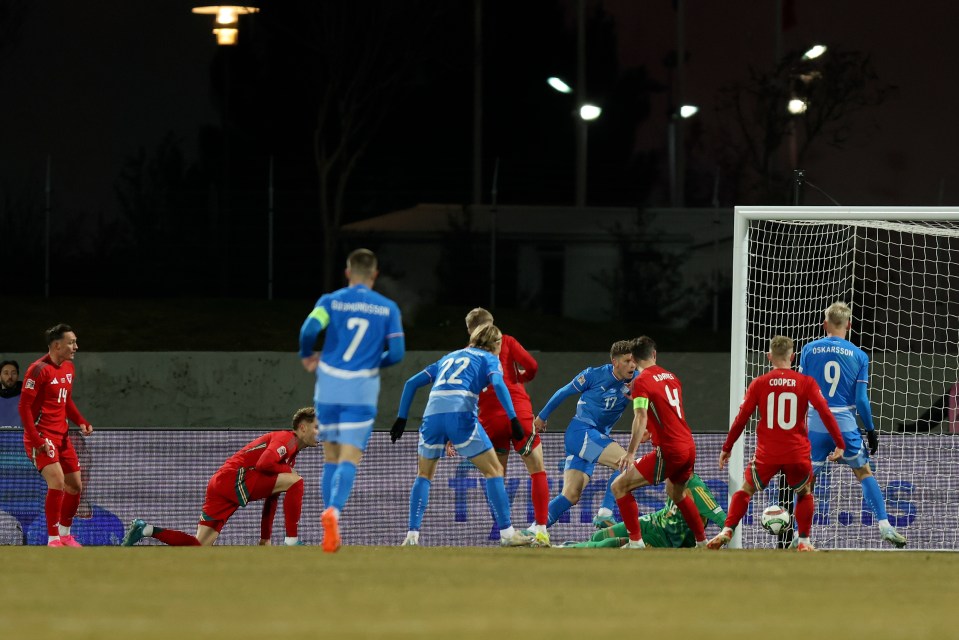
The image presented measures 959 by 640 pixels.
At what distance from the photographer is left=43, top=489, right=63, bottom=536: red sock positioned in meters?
11.9

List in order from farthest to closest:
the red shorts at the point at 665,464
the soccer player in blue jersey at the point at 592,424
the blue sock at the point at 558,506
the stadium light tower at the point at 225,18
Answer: the stadium light tower at the point at 225,18
the soccer player in blue jersey at the point at 592,424
the blue sock at the point at 558,506
the red shorts at the point at 665,464

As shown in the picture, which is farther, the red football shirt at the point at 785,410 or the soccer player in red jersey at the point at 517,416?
the soccer player in red jersey at the point at 517,416

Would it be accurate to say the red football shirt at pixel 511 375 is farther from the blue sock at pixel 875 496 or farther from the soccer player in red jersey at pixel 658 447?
the blue sock at pixel 875 496

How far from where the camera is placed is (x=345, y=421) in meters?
8.74

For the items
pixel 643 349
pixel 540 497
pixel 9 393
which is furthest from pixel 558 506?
pixel 9 393

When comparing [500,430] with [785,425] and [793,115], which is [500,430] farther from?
[793,115]

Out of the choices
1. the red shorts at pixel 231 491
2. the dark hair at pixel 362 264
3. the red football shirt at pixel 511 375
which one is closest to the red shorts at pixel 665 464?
the red football shirt at pixel 511 375

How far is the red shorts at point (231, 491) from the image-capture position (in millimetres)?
12086

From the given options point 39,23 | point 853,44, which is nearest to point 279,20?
point 39,23

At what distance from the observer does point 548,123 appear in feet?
88.6

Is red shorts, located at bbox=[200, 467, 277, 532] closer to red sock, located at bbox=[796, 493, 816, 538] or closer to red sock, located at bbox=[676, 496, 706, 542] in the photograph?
red sock, located at bbox=[676, 496, 706, 542]

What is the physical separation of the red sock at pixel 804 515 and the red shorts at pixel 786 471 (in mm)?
149

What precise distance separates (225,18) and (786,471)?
18.8 metres

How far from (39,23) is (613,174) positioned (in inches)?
439
